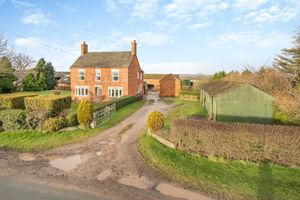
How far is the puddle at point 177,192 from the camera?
7113mm

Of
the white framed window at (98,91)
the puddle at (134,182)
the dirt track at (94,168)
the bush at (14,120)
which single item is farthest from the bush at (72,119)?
the white framed window at (98,91)

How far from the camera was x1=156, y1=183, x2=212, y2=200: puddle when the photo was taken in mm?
7113

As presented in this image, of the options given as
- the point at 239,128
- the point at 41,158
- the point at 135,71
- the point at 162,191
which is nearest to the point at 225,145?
the point at 239,128

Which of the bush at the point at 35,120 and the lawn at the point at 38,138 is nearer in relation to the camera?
the lawn at the point at 38,138

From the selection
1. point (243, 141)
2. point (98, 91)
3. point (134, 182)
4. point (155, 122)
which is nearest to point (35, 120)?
point (155, 122)

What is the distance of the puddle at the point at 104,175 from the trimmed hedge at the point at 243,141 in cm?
403

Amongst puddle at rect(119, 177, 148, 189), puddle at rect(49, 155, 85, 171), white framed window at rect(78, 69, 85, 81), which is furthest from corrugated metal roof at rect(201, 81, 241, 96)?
white framed window at rect(78, 69, 85, 81)

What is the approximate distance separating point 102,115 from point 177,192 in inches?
461

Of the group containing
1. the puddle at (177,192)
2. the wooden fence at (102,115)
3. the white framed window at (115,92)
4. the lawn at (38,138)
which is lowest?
the puddle at (177,192)

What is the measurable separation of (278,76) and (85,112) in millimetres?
17686

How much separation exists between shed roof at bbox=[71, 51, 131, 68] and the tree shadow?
26.1 metres

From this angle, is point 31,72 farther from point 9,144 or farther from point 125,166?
Answer: point 125,166

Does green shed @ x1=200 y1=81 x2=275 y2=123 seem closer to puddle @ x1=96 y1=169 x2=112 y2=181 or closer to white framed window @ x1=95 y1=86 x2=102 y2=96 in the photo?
puddle @ x1=96 y1=169 x2=112 y2=181

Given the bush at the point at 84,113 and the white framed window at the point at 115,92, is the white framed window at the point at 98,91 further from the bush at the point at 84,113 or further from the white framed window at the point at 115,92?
the bush at the point at 84,113
